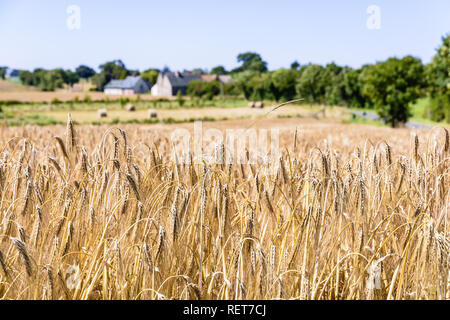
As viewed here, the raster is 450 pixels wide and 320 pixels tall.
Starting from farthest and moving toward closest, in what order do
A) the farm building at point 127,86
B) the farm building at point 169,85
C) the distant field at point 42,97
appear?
the farm building at point 169,85 → the farm building at point 127,86 → the distant field at point 42,97

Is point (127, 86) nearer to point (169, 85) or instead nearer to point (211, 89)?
point (169, 85)

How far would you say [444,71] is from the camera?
3525 cm

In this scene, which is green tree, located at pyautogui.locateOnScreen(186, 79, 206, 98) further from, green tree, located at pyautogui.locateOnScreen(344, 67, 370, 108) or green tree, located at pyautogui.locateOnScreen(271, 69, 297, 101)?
green tree, located at pyautogui.locateOnScreen(344, 67, 370, 108)

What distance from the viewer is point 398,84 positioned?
125ft

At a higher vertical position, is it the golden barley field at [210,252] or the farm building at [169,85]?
the farm building at [169,85]

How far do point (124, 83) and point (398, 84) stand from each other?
221 ft

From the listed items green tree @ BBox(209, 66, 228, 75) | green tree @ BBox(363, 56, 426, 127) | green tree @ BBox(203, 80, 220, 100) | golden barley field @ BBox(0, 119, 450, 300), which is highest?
green tree @ BBox(209, 66, 228, 75)

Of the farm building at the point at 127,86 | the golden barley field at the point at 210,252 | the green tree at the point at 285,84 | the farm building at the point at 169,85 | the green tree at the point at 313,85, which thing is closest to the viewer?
the golden barley field at the point at 210,252

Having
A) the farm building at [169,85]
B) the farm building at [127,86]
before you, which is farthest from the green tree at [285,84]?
the farm building at [127,86]

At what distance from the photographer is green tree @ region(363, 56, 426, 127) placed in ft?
125

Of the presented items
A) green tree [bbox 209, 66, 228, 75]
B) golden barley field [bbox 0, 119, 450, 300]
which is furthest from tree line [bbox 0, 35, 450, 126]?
golden barley field [bbox 0, 119, 450, 300]

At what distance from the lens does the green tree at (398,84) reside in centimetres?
3797

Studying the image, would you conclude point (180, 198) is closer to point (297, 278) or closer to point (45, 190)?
point (297, 278)

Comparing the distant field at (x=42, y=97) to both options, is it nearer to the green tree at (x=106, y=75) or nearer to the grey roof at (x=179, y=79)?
the green tree at (x=106, y=75)
